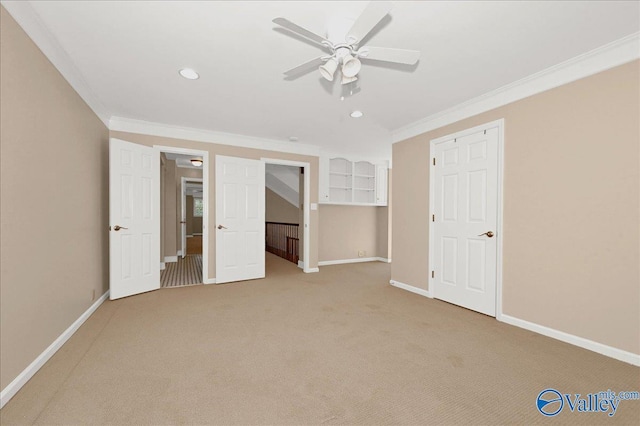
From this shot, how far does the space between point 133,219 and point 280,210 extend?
5.61 metres

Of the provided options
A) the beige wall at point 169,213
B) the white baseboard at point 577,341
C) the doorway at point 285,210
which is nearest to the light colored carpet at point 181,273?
the beige wall at point 169,213

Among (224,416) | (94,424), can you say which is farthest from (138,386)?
(224,416)

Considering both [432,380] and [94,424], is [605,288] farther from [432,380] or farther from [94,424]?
[94,424]

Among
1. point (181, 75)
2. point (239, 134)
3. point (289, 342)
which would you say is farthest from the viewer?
point (239, 134)

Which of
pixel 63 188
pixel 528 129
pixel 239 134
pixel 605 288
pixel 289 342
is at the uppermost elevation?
pixel 239 134

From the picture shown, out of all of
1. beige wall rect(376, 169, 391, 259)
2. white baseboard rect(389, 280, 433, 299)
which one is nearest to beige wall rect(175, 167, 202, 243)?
beige wall rect(376, 169, 391, 259)

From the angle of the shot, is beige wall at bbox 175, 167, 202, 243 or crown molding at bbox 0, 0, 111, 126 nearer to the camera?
crown molding at bbox 0, 0, 111, 126

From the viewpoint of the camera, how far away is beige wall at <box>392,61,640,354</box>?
2.16 m

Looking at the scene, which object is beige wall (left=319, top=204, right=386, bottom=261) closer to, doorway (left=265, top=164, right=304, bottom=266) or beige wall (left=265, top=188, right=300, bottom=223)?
doorway (left=265, top=164, right=304, bottom=266)

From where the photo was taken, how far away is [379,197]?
21.8 feet

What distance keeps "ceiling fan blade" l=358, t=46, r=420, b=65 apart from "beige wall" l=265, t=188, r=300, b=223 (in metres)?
6.87

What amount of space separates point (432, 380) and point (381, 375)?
0.35 metres

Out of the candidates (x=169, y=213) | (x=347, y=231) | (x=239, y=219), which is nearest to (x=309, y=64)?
(x=239, y=219)

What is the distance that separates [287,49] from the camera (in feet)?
7.38
